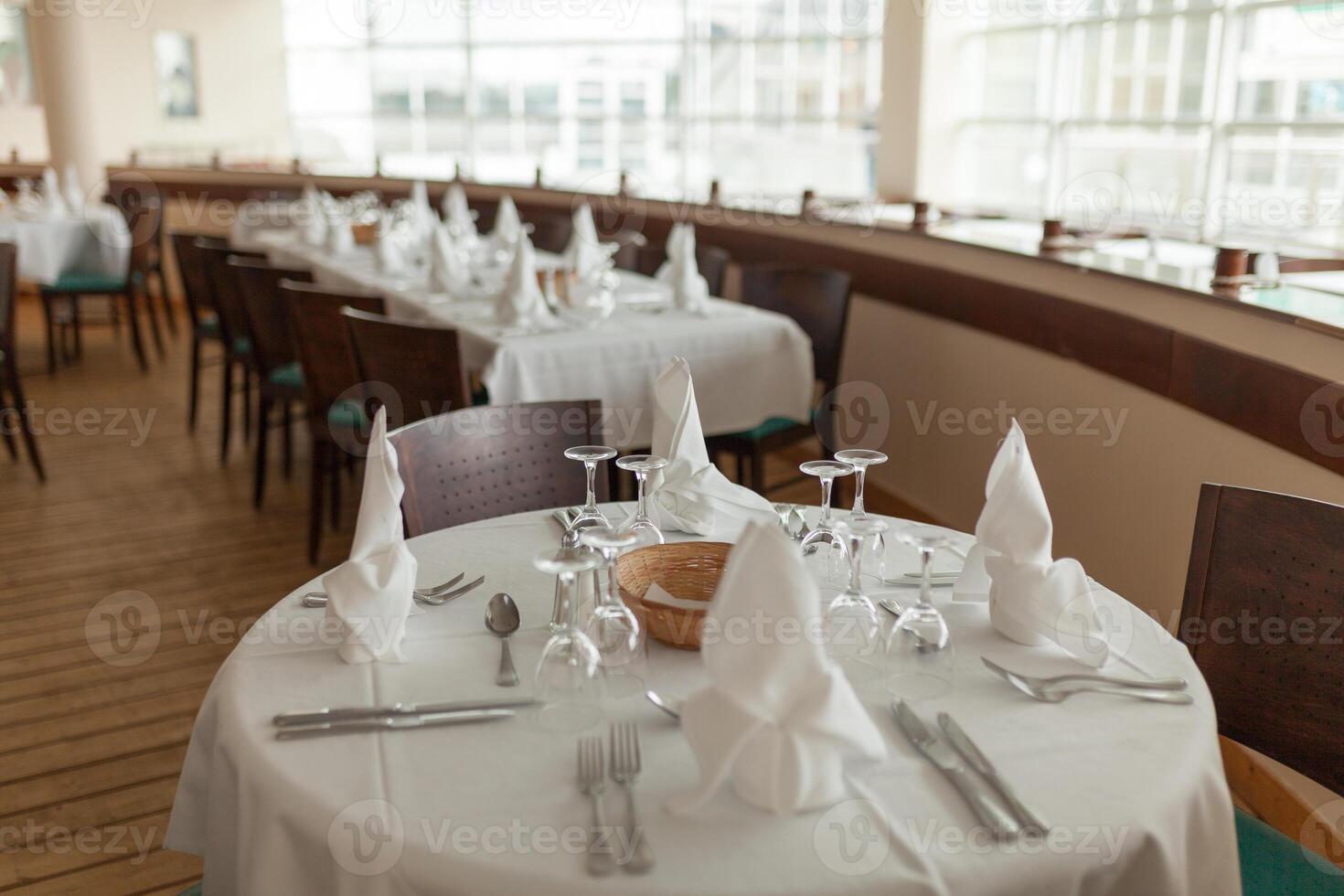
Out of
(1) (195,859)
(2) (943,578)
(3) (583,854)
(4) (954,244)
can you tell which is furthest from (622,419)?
(3) (583,854)

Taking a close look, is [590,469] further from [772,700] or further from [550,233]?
[550,233]

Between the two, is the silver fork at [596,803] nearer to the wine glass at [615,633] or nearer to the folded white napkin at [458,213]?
the wine glass at [615,633]

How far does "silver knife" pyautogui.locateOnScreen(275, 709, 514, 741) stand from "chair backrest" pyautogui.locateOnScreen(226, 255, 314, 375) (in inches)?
121

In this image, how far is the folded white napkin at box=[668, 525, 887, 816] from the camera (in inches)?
43.3

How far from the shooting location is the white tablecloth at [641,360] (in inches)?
138

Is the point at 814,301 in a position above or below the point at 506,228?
below

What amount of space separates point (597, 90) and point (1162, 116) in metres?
4.87

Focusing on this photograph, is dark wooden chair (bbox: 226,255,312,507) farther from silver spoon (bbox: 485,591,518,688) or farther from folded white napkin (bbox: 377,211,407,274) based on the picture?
silver spoon (bbox: 485,591,518,688)

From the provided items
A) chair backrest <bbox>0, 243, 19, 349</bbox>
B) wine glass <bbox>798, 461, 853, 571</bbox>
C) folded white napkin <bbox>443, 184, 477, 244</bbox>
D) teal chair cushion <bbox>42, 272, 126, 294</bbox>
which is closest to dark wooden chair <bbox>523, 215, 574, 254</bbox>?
folded white napkin <bbox>443, 184, 477, 244</bbox>

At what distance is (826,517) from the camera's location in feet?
5.57

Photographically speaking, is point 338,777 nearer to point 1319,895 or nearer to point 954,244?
point 1319,895

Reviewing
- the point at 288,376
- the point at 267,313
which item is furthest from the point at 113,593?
the point at 267,313

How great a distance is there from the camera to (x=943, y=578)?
1705 mm

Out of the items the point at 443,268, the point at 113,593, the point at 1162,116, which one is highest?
the point at 1162,116
